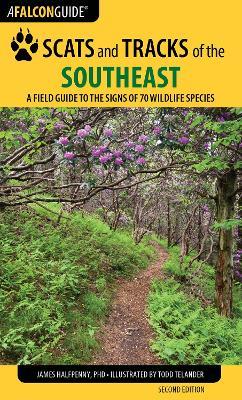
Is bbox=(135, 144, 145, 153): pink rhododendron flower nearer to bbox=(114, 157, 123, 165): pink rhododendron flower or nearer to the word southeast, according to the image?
bbox=(114, 157, 123, 165): pink rhododendron flower

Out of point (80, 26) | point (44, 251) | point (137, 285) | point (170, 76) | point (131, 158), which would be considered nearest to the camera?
point (80, 26)

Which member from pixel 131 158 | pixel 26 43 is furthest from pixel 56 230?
pixel 26 43

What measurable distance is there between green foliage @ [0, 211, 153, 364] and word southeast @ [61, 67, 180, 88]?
4220 mm

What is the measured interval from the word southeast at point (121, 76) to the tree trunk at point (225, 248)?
6.25m

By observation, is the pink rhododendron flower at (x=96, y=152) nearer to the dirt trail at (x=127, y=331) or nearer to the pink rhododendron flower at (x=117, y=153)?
the pink rhododendron flower at (x=117, y=153)

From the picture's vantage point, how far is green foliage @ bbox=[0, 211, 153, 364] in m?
6.98

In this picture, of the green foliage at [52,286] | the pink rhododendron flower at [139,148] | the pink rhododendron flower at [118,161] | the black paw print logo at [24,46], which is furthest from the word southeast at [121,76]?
the green foliage at [52,286]

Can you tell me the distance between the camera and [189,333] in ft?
29.6

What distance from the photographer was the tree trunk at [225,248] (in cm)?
1084

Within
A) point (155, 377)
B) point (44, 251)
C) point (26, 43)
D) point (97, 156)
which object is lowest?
point (155, 377)

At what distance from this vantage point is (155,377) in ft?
15.5

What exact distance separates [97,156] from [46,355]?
3407 millimetres

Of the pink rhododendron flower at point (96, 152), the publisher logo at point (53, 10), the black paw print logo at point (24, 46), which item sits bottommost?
the pink rhododendron flower at point (96, 152)

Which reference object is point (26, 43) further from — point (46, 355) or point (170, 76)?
point (46, 355)
